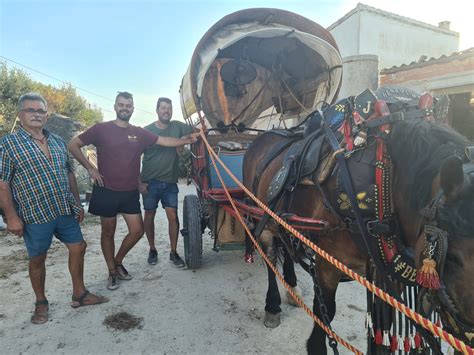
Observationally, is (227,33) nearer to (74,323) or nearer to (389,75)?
(74,323)

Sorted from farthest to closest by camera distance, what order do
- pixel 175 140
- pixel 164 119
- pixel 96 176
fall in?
1. pixel 164 119
2. pixel 175 140
3. pixel 96 176

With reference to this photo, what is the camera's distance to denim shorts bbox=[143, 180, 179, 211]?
3.73 m

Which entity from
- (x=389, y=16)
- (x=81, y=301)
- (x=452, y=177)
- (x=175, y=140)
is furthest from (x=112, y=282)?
(x=389, y=16)

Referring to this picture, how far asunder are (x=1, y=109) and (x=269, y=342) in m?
14.3

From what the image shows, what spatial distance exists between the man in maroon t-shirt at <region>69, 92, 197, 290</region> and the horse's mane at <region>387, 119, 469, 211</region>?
2.58 metres

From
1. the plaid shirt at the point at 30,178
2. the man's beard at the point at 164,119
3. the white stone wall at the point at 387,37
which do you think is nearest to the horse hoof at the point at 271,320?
the plaid shirt at the point at 30,178

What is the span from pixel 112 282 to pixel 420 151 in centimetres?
306

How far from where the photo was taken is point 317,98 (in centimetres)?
391

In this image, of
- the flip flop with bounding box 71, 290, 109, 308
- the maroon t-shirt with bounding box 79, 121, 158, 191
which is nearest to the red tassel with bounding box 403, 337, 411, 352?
the flip flop with bounding box 71, 290, 109, 308

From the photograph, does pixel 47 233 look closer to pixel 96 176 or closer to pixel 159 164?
pixel 96 176

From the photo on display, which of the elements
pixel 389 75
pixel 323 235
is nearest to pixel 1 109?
pixel 389 75

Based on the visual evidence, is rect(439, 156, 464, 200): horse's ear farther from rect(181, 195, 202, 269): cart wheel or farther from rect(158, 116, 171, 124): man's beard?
rect(158, 116, 171, 124): man's beard

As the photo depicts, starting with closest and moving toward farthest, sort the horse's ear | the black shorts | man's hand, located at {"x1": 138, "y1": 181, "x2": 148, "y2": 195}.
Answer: the horse's ear < the black shorts < man's hand, located at {"x1": 138, "y1": 181, "x2": 148, "y2": 195}

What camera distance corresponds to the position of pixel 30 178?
2.41 metres
